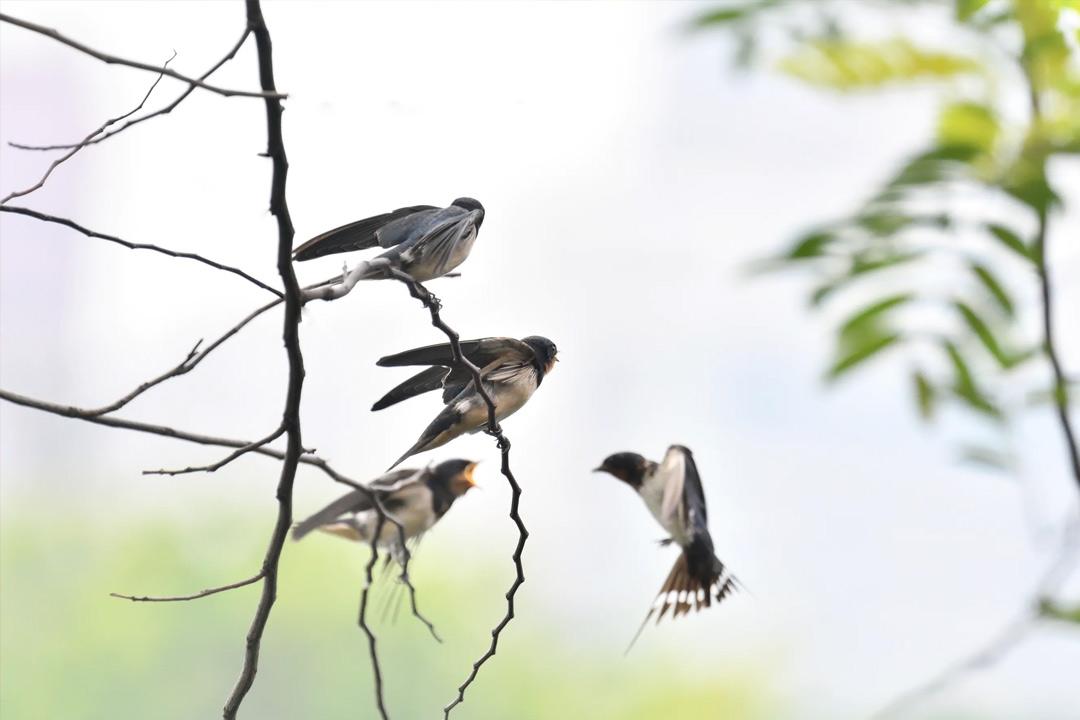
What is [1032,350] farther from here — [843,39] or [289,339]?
[289,339]

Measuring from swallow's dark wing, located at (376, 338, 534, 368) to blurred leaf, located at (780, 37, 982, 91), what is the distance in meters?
0.47

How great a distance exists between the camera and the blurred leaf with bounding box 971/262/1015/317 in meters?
1.03

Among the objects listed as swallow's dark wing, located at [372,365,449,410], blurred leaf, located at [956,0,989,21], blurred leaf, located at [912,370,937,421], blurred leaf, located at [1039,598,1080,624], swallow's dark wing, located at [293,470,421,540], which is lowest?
blurred leaf, located at [1039,598,1080,624]

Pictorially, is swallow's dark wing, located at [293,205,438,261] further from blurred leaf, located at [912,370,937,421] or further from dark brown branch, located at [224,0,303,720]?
blurred leaf, located at [912,370,937,421]

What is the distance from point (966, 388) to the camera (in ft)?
3.51

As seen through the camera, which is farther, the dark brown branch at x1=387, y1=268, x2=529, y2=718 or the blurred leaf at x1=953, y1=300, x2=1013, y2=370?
the blurred leaf at x1=953, y1=300, x2=1013, y2=370

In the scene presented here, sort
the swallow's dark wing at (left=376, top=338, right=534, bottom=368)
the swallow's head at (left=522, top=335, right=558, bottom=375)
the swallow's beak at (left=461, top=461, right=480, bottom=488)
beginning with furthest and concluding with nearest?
the swallow's beak at (left=461, top=461, right=480, bottom=488) → the swallow's head at (left=522, top=335, right=558, bottom=375) → the swallow's dark wing at (left=376, top=338, right=534, bottom=368)

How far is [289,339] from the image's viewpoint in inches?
23.7

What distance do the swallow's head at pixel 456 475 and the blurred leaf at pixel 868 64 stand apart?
471 millimetres

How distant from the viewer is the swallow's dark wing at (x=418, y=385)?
733 millimetres

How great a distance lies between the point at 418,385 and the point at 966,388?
1.82 feet

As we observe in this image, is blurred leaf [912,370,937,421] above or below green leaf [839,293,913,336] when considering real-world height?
below

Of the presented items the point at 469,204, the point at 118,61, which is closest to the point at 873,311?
the point at 469,204

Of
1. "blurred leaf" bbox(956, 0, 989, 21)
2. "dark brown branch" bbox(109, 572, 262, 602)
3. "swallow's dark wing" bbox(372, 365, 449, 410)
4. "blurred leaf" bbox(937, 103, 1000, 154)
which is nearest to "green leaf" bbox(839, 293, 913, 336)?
"blurred leaf" bbox(937, 103, 1000, 154)
